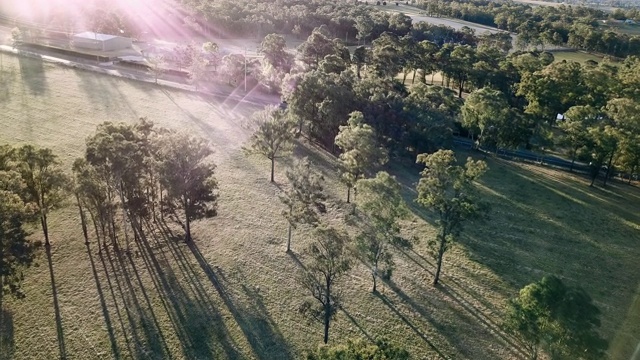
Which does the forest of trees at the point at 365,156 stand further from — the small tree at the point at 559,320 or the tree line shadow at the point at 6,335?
the tree line shadow at the point at 6,335

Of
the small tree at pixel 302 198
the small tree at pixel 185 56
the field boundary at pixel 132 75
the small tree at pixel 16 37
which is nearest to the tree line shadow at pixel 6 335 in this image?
the small tree at pixel 302 198

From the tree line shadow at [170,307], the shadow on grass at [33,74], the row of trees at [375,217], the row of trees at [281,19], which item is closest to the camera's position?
the row of trees at [375,217]

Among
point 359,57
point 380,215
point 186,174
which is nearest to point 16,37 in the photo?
point 359,57

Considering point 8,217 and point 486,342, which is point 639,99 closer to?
point 486,342

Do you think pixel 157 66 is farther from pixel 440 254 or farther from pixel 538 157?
pixel 440 254

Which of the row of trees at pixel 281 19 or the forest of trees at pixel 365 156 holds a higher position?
the row of trees at pixel 281 19

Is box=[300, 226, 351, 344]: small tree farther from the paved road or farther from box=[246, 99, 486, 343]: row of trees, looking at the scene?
the paved road

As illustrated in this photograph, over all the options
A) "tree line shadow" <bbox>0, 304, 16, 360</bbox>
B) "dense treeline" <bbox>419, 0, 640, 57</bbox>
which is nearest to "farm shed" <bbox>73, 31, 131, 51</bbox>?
"tree line shadow" <bbox>0, 304, 16, 360</bbox>
